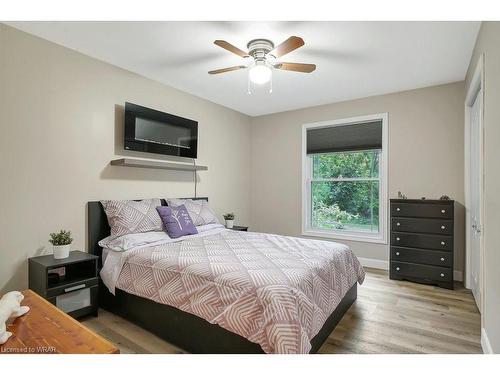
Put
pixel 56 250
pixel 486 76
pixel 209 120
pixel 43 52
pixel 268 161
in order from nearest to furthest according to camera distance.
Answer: pixel 486 76
pixel 56 250
pixel 43 52
pixel 209 120
pixel 268 161

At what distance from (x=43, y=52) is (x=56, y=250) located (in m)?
1.82

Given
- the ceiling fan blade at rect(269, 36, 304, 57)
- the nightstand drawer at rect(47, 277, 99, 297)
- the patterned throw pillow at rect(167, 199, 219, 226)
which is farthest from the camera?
the patterned throw pillow at rect(167, 199, 219, 226)

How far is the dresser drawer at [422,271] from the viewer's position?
3338 mm

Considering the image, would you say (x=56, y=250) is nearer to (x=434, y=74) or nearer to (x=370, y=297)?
(x=370, y=297)

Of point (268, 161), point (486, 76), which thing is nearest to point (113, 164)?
point (268, 161)

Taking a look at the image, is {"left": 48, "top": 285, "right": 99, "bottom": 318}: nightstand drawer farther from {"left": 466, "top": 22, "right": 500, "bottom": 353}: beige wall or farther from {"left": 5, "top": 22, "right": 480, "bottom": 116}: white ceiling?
{"left": 466, "top": 22, "right": 500, "bottom": 353}: beige wall

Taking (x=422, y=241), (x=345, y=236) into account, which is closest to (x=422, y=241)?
(x=422, y=241)

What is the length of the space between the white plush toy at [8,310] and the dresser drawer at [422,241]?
376 cm

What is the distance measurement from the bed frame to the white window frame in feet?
5.06

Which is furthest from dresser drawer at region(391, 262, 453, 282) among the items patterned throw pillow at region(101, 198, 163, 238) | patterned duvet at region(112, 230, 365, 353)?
patterned throw pillow at region(101, 198, 163, 238)

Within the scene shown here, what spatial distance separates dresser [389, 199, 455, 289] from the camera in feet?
11.0

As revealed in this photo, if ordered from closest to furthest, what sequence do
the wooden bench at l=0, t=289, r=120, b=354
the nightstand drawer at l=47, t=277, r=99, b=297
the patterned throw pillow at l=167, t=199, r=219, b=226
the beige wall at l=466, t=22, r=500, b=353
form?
the wooden bench at l=0, t=289, r=120, b=354
the beige wall at l=466, t=22, r=500, b=353
the nightstand drawer at l=47, t=277, r=99, b=297
the patterned throw pillow at l=167, t=199, r=219, b=226

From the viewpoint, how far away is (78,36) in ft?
8.36

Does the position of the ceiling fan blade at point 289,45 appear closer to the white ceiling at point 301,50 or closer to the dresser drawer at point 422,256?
the white ceiling at point 301,50
